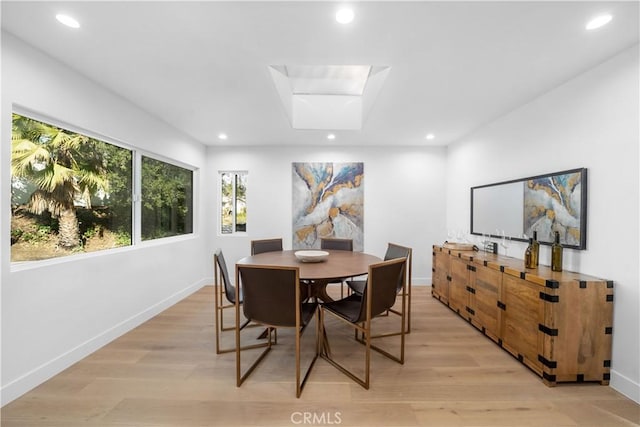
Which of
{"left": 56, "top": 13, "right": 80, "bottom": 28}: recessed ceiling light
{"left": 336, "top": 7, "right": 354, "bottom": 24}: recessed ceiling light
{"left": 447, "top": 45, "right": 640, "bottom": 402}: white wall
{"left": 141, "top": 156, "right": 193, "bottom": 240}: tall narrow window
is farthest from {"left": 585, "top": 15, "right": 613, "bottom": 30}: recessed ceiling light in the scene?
{"left": 141, "top": 156, "right": 193, "bottom": 240}: tall narrow window

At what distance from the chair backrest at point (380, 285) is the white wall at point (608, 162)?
1.53 meters

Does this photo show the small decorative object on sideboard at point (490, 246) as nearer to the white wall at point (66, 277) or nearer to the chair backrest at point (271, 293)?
the chair backrest at point (271, 293)

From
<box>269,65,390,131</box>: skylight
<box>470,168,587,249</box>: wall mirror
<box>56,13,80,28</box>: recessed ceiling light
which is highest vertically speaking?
<box>269,65,390,131</box>: skylight

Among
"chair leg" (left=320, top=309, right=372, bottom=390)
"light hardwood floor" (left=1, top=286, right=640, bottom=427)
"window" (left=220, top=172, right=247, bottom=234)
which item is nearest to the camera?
"light hardwood floor" (left=1, top=286, right=640, bottom=427)

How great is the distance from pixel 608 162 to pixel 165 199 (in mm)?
4683

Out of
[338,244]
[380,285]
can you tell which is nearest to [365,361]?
[380,285]

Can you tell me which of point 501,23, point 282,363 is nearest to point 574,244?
point 501,23

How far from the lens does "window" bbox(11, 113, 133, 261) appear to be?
1.95m

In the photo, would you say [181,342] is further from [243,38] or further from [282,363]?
[243,38]

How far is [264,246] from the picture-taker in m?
3.50

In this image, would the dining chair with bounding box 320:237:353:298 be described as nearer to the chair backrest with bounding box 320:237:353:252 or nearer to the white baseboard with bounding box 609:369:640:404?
the chair backrest with bounding box 320:237:353:252

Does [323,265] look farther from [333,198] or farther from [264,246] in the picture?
[333,198]

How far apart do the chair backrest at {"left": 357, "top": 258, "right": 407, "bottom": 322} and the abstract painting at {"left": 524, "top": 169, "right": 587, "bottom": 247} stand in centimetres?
151

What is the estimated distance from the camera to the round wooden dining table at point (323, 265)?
214 centimetres
